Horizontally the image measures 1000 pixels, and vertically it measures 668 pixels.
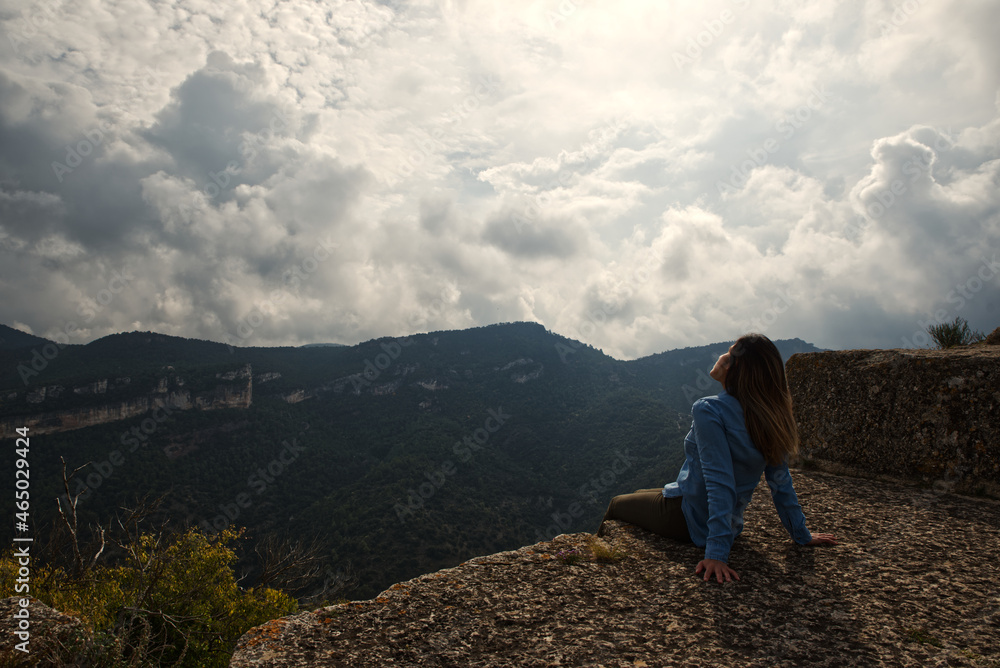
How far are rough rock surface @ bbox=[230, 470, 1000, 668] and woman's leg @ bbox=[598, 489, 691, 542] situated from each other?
4.0 inches

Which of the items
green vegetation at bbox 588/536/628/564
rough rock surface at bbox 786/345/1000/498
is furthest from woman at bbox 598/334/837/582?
rough rock surface at bbox 786/345/1000/498

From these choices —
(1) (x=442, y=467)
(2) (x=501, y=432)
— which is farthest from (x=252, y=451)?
(2) (x=501, y=432)

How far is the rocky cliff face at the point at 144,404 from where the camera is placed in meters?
67.7

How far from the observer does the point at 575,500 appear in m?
71.6

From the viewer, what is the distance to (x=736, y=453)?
2883mm

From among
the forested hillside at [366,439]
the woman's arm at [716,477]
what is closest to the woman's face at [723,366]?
the woman's arm at [716,477]

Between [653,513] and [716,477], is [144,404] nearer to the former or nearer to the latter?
[653,513]

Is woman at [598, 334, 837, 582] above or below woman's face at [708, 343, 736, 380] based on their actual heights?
below

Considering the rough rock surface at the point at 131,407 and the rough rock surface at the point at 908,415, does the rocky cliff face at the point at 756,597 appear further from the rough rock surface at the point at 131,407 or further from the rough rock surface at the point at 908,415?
the rough rock surface at the point at 131,407

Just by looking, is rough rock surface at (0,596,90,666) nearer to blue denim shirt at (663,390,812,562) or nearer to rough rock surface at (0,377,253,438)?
blue denim shirt at (663,390,812,562)

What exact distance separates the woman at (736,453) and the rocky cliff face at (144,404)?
90046 millimetres

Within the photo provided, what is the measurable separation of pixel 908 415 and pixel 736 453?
8.77 ft

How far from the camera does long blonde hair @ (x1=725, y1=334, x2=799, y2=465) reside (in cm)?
280

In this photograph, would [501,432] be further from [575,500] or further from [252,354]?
[252,354]
